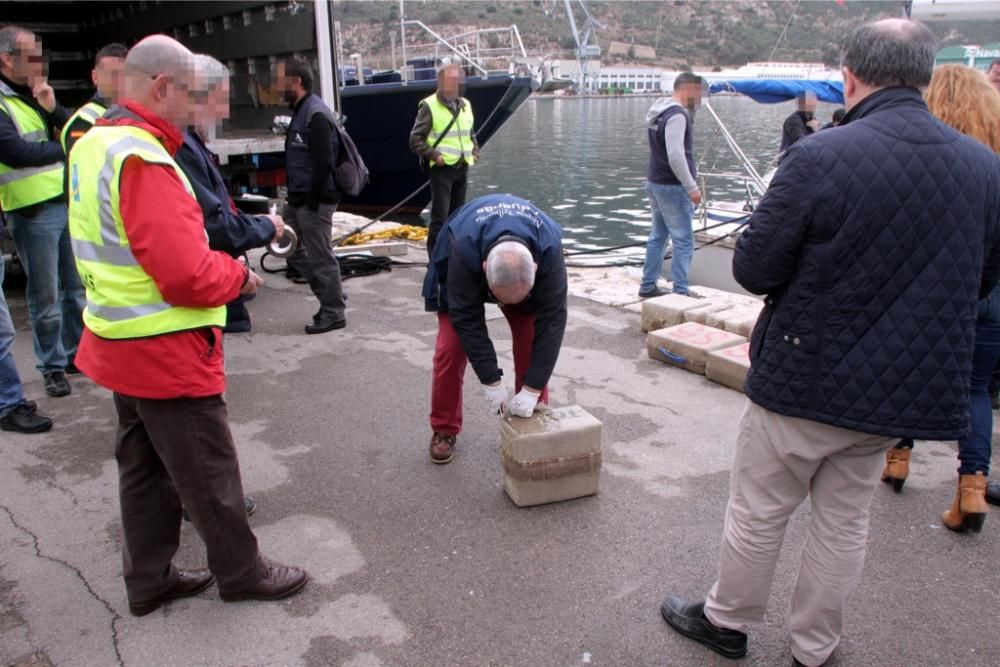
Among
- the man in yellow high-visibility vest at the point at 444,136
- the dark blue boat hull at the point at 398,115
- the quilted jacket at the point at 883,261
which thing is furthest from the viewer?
the dark blue boat hull at the point at 398,115

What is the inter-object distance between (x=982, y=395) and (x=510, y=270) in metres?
2.19

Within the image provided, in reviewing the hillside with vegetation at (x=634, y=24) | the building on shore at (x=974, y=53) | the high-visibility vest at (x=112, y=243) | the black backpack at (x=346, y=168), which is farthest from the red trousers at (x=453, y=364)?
the hillside with vegetation at (x=634, y=24)

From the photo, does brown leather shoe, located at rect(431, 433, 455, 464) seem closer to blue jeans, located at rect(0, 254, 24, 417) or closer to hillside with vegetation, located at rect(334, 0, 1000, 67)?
blue jeans, located at rect(0, 254, 24, 417)

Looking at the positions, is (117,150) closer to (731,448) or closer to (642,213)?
(731,448)

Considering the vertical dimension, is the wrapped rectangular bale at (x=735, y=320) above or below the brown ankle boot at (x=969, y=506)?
above

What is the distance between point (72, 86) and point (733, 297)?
11100 millimetres

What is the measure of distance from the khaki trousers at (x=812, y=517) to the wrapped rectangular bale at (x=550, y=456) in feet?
3.17

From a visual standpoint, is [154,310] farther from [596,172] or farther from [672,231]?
[596,172]

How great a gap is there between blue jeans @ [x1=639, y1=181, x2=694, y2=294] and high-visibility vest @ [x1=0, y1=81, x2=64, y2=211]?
4689mm

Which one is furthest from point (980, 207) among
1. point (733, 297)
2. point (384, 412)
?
point (733, 297)

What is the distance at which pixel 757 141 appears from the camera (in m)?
29.1

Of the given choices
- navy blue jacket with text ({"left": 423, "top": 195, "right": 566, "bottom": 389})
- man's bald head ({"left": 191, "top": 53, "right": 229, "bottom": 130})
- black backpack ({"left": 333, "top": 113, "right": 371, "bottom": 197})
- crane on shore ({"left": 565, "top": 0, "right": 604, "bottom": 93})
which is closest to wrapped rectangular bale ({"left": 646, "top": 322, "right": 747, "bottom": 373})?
navy blue jacket with text ({"left": 423, "top": 195, "right": 566, "bottom": 389})

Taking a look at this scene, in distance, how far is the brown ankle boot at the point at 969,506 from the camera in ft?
9.89

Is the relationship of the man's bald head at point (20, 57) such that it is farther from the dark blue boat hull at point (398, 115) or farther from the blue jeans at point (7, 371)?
the dark blue boat hull at point (398, 115)
